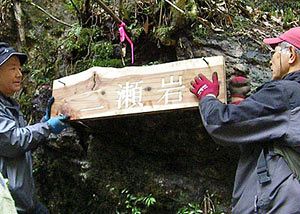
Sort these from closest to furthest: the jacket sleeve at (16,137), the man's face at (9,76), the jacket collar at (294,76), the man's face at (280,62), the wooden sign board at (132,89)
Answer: the jacket collar at (294,76)
the man's face at (280,62)
the wooden sign board at (132,89)
the jacket sleeve at (16,137)
the man's face at (9,76)

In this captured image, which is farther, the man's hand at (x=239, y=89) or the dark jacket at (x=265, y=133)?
the man's hand at (x=239, y=89)

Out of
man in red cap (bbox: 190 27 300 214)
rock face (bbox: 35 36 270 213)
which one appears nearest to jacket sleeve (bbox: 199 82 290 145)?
man in red cap (bbox: 190 27 300 214)

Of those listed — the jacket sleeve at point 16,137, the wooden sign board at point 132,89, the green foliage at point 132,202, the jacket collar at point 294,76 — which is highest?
the jacket collar at point 294,76

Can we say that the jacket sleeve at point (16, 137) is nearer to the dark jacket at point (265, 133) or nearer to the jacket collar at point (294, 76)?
the dark jacket at point (265, 133)

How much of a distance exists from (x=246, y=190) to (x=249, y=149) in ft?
0.95

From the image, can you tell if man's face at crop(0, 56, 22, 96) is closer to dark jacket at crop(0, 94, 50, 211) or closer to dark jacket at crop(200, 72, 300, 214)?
dark jacket at crop(0, 94, 50, 211)

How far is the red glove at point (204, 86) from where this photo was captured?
120 inches

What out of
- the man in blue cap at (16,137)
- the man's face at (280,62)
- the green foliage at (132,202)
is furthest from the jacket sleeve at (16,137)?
the man's face at (280,62)

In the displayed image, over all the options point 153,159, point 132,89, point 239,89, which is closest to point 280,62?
point 239,89

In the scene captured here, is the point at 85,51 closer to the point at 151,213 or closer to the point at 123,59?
the point at 123,59

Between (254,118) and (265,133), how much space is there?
0.11 meters

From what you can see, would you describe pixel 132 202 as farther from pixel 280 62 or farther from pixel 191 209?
pixel 280 62

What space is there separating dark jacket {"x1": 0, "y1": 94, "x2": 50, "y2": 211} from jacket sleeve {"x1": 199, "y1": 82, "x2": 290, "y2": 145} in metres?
1.52

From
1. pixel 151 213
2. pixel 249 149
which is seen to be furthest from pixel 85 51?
pixel 249 149
